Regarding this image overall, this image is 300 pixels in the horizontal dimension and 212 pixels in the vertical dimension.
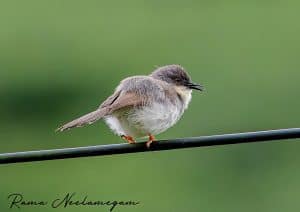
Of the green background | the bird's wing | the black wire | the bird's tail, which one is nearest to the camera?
the black wire

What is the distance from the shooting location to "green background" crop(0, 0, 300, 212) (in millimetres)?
19234

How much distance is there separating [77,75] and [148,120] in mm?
17248

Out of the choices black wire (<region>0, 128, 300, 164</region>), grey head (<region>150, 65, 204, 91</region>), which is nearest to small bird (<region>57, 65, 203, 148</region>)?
grey head (<region>150, 65, 204, 91</region>)

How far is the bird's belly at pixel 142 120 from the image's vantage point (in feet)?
31.9

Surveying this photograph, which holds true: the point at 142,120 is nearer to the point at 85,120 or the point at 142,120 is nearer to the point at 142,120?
the point at 142,120

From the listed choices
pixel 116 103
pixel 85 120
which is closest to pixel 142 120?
pixel 116 103

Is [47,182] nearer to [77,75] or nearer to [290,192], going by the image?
[290,192]

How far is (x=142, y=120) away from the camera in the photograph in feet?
32.0

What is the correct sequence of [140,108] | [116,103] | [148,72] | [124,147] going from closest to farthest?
[124,147] < [116,103] < [140,108] < [148,72]

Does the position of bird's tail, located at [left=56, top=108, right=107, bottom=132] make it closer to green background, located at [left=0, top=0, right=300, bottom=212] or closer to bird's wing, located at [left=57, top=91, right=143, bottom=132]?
bird's wing, located at [left=57, top=91, right=143, bottom=132]

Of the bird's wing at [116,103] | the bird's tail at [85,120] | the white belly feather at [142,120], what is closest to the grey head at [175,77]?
the white belly feather at [142,120]

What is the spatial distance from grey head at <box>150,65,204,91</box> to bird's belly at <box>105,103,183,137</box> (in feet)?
2.49

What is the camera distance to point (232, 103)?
2152cm

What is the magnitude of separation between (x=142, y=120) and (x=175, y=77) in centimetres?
115
